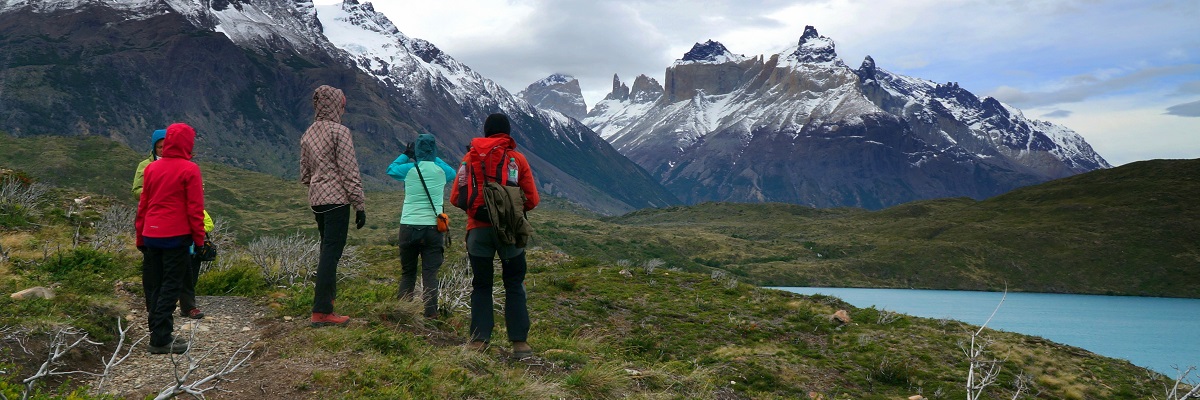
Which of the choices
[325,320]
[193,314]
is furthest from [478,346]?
[193,314]

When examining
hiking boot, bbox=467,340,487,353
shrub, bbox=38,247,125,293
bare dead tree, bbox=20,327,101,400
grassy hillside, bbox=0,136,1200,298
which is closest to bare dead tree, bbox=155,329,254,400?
bare dead tree, bbox=20,327,101,400

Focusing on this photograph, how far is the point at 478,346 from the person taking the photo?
8336 mm

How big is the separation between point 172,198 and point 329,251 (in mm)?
1829

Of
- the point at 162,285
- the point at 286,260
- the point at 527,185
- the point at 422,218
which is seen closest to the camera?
the point at 162,285

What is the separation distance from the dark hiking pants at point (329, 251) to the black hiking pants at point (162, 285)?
1.47 m

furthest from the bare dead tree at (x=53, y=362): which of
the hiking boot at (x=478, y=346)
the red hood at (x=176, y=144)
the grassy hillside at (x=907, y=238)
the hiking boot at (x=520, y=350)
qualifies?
the grassy hillside at (x=907, y=238)

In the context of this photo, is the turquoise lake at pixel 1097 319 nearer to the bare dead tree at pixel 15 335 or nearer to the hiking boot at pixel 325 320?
the hiking boot at pixel 325 320

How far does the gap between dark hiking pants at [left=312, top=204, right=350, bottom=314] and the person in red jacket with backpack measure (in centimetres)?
159

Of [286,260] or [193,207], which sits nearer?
[193,207]

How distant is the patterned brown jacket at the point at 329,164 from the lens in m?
8.68

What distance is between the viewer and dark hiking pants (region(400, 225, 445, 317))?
388 inches

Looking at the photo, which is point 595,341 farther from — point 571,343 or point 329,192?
point 329,192

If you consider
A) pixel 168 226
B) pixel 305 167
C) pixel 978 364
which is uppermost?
pixel 305 167

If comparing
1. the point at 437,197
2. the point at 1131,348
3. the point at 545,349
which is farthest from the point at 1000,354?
the point at 1131,348
